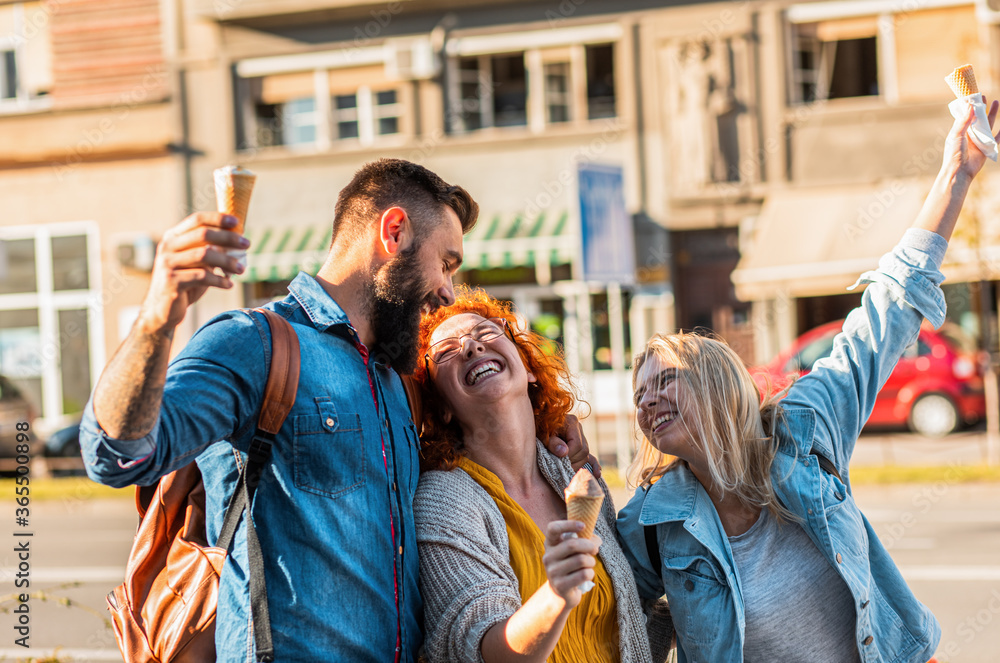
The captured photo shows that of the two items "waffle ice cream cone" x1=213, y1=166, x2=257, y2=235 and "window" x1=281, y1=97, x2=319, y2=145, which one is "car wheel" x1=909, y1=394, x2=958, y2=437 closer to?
"window" x1=281, y1=97, x2=319, y2=145

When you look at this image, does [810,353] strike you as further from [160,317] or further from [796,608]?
[160,317]

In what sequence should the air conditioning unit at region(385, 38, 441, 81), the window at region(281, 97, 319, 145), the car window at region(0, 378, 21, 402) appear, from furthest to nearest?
the window at region(281, 97, 319, 145), the air conditioning unit at region(385, 38, 441, 81), the car window at region(0, 378, 21, 402)

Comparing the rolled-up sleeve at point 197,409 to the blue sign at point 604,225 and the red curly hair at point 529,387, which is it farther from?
the blue sign at point 604,225

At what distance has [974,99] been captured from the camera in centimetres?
280

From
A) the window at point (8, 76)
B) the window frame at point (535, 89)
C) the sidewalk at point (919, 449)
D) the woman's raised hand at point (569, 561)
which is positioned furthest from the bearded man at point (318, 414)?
the window at point (8, 76)

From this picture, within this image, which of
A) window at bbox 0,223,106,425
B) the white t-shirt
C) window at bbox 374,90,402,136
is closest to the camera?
the white t-shirt

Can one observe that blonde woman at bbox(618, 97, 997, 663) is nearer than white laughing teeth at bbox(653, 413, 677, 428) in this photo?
Yes

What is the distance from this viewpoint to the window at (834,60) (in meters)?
17.6

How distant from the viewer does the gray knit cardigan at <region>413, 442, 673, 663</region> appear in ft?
7.49

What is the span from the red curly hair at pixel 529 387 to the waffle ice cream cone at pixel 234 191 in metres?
0.97

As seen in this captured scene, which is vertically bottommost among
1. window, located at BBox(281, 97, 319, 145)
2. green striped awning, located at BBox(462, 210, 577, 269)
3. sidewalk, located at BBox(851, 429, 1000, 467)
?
sidewalk, located at BBox(851, 429, 1000, 467)

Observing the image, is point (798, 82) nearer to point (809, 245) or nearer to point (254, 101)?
point (809, 245)

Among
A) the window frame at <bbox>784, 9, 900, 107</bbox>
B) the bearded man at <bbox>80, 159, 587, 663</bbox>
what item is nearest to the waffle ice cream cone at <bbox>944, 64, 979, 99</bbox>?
the bearded man at <bbox>80, 159, 587, 663</bbox>

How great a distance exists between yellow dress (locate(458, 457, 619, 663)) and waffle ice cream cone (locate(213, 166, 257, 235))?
1057 millimetres
